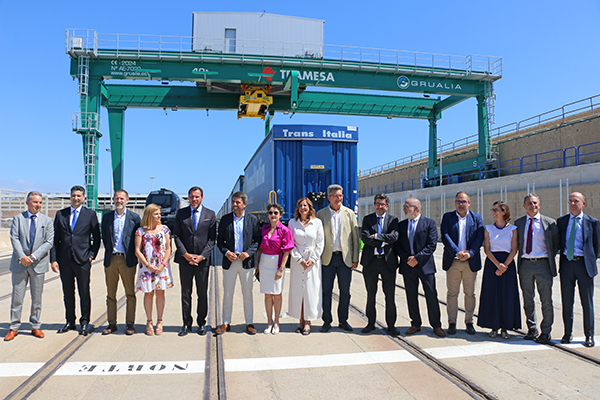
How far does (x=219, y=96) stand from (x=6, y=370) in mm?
20708

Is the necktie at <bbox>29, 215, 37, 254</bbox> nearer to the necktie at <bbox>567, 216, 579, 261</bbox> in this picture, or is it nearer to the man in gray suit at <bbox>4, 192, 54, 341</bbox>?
the man in gray suit at <bbox>4, 192, 54, 341</bbox>

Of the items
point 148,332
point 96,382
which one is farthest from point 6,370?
point 148,332

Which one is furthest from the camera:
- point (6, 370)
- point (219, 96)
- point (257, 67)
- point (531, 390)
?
point (219, 96)

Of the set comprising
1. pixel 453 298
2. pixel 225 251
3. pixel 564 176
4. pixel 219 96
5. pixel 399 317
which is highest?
pixel 219 96

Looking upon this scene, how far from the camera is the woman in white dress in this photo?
5.50 meters

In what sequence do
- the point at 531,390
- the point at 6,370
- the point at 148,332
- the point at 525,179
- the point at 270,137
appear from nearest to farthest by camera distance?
the point at 531,390 → the point at 6,370 → the point at 148,332 → the point at 270,137 → the point at 525,179

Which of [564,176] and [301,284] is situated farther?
[564,176]

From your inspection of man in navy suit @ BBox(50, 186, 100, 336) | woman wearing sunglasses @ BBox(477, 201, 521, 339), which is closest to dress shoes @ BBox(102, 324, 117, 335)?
man in navy suit @ BBox(50, 186, 100, 336)

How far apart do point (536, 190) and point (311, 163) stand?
40.9ft

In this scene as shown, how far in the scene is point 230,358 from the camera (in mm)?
4473

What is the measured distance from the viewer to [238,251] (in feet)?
18.4

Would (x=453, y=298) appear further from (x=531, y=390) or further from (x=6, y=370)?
(x=6, y=370)

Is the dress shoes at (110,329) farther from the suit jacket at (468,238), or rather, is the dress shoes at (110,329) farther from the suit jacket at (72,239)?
the suit jacket at (468,238)

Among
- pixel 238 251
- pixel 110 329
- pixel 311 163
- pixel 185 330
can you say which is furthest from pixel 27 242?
pixel 311 163
